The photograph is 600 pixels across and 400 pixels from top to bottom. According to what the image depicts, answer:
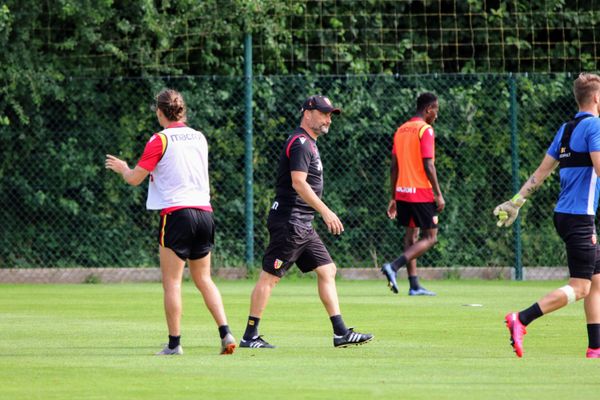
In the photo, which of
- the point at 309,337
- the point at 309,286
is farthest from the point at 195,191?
the point at 309,286

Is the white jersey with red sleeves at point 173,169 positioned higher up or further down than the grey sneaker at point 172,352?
higher up

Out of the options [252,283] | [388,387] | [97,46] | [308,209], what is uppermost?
[97,46]

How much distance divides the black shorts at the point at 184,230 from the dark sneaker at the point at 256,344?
930 millimetres

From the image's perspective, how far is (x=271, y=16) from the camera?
19.4m

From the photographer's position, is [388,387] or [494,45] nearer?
[388,387]

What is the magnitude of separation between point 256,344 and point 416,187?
249 inches

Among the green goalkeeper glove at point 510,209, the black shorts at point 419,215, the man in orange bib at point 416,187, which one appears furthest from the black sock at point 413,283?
the green goalkeeper glove at point 510,209

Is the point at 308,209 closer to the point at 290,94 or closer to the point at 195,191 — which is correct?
the point at 195,191

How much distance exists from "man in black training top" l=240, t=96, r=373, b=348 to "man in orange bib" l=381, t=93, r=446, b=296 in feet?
18.0

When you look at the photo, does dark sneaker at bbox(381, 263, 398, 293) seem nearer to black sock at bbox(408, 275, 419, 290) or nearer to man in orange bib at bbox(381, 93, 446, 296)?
man in orange bib at bbox(381, 93, 446, 296)

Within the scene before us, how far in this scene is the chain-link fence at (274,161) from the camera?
18.6m

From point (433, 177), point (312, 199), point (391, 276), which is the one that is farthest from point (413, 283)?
point (312, 199)

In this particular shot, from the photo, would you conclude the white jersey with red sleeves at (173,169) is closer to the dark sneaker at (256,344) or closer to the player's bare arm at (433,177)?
the dark sneaker at (256,344)

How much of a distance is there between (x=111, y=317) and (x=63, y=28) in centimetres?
689
